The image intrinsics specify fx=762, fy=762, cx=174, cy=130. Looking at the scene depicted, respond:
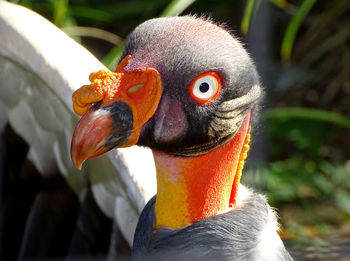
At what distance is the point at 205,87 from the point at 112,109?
5.5 inches

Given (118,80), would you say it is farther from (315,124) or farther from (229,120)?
(315,124)

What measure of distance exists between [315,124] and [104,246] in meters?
1.19

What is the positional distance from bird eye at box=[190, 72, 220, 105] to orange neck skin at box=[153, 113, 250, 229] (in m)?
0.11

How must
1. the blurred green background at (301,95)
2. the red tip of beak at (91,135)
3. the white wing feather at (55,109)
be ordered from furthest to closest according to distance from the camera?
the blurred green background at (301,95)
the white wing feather at (55,109)
the red tip of beak at (91,135)

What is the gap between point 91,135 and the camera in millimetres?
1059

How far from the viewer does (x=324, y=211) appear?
9.01 feet

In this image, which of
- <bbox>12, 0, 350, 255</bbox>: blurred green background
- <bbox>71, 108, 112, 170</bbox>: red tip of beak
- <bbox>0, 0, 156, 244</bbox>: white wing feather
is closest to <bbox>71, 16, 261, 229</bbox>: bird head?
<bbox>71, 108, 112, 170</bbox>: red tip of beak

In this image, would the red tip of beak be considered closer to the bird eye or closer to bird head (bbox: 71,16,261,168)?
bird head (bbox: 71,16,261,168)

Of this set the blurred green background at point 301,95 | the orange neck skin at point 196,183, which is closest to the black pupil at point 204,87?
the orange neck skin at point 196,183

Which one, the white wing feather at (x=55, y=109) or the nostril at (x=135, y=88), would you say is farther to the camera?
the white wing feather at (x=55, y=109)

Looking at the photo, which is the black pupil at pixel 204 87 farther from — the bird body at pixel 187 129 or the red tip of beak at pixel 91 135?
the red tip of beak at pixel 91 135

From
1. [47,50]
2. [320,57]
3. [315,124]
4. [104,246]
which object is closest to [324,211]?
[315,124]

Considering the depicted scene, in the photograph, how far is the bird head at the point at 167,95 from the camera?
1.07 m

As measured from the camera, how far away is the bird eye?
1.10 metres
